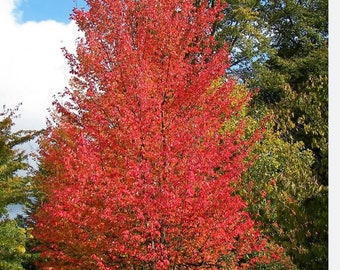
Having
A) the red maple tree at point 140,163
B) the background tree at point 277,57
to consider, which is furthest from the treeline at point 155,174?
the background tree at point 277,57

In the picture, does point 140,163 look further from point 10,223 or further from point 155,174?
point 10,223

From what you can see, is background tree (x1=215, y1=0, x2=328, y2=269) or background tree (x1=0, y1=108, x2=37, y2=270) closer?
background tree (x1=0, y1=108, x2=37, y2=270)

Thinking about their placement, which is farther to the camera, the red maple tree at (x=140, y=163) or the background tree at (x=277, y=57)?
the background tree at (x=277, y=57)

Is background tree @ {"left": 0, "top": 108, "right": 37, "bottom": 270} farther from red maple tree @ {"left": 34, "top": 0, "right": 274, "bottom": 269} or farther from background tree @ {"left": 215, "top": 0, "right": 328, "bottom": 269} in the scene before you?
background tree @ {"left": 215, "top": 0, "right": 328, "bottom": 269}

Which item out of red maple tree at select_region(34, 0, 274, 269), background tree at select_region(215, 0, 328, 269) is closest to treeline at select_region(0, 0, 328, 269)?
red maple tree at select_region(34, 0, 274, 269)

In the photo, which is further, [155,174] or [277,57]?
[277,57]

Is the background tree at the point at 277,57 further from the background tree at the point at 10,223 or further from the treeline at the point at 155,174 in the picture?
the background tree at the point at 10,223

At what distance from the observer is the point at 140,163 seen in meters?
14.2

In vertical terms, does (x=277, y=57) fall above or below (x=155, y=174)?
above

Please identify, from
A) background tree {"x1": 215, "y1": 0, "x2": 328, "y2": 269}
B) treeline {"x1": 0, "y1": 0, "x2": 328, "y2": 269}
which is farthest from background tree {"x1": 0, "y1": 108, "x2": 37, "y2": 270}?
background tree {"x1": 215, "y1": 0, "x2": 328, "y2": 269}

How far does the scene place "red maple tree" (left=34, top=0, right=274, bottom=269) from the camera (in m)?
14.0

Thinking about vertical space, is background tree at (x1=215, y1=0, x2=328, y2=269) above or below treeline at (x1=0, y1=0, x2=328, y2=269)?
above

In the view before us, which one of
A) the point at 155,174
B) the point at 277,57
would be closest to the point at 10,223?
the point at 155,174

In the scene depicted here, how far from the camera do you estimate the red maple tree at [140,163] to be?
14.0m
